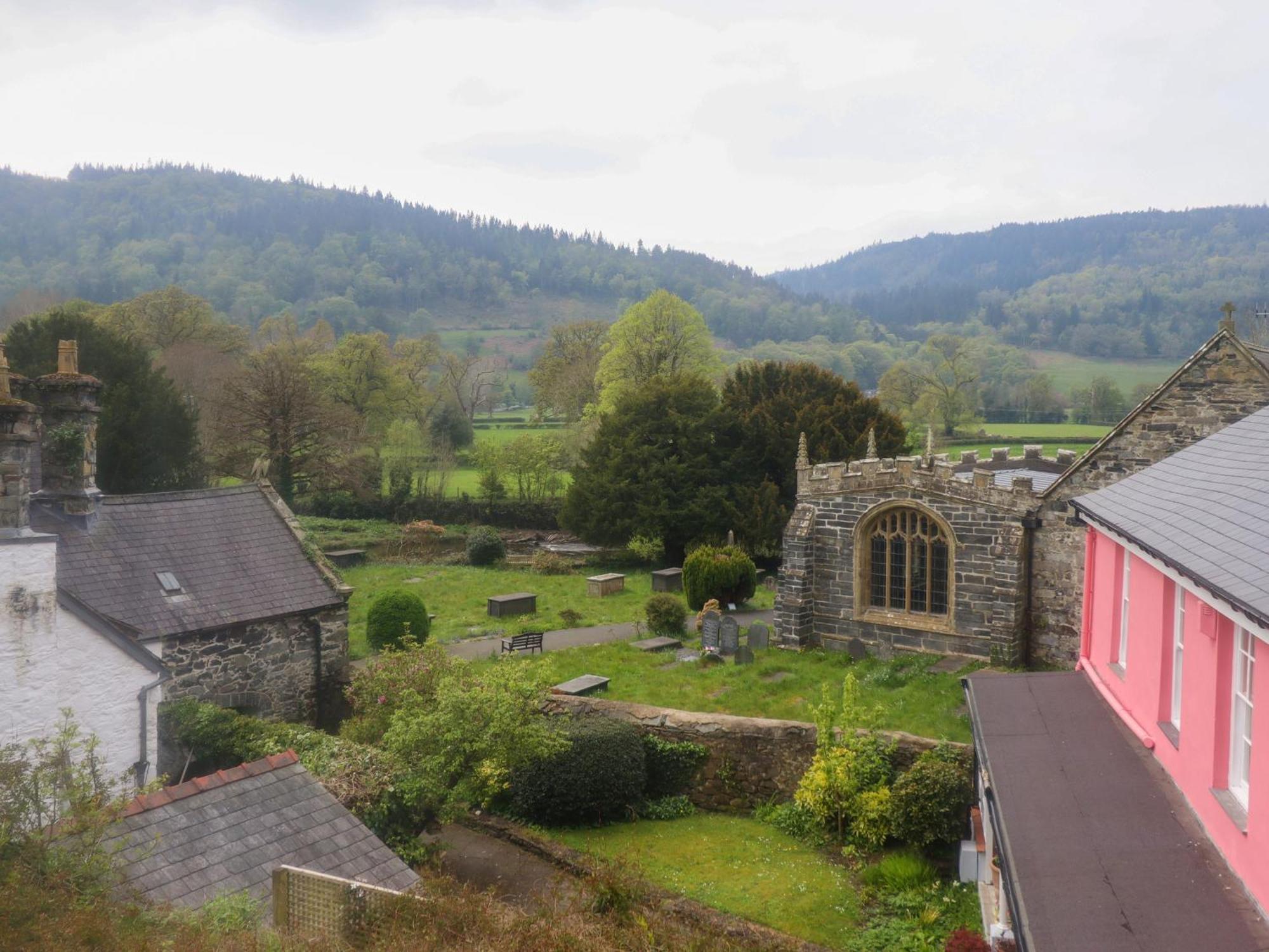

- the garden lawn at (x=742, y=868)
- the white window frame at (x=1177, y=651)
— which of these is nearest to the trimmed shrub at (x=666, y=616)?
the garden lawn at (x=742, y=868)

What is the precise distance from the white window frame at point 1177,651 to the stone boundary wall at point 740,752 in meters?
6.72

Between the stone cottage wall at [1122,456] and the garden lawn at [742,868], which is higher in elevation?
the stone cottage wall at [1122,456]

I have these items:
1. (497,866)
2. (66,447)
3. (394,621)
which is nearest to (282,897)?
(497,866)

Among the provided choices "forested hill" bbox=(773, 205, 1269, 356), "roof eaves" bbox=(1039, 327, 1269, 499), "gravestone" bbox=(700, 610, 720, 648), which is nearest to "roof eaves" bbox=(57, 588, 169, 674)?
"gravestone" bbox=(700, 610, 720, 648)

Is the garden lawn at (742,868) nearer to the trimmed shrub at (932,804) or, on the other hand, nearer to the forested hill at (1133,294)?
the trimmed shrub at (932,804)

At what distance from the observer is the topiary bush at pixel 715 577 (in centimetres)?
2808

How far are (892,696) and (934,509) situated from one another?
479 cm

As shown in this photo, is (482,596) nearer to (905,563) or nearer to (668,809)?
(905,563)

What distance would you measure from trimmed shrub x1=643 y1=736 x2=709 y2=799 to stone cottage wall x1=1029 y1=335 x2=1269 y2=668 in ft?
24.4

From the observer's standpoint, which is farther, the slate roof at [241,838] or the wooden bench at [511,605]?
the wooden bench at [511,605]

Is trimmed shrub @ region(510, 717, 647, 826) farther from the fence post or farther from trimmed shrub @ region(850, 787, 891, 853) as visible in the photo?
the fence post

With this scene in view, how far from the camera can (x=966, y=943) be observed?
1003 cm

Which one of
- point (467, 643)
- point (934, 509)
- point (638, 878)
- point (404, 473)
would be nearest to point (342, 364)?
point (404, 473)

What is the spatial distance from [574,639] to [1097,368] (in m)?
111
